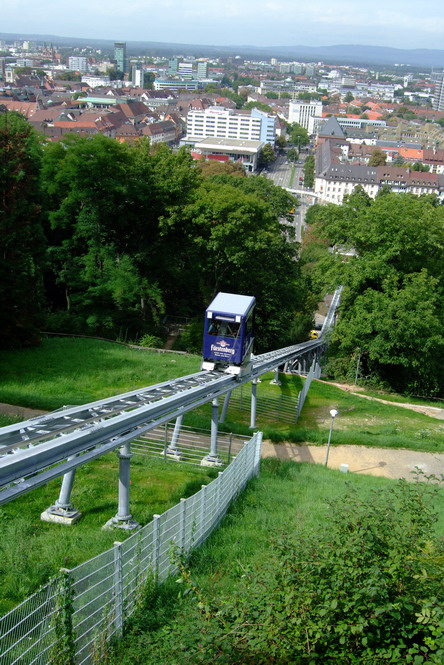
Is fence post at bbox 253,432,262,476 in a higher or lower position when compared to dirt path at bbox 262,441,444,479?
higher

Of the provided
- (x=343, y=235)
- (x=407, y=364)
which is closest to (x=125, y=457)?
(x=407, y=364)

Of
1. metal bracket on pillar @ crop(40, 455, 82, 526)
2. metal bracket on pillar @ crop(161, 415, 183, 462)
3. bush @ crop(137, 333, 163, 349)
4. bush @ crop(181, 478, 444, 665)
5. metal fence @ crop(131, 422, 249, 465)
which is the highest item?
bush @ crop(181, 478, 444, 665)

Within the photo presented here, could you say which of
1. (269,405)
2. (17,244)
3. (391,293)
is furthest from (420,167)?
(17,244)

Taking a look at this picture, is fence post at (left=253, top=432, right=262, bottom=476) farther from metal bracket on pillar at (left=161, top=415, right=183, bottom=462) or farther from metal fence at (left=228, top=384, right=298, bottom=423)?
metal fence at (left=228, top=384, right=298, bottom=423)

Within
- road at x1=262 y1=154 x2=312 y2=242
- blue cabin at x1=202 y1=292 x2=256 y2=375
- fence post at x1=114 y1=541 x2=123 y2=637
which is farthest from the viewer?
road at x1=262 y1=154 x2=312 y2=242

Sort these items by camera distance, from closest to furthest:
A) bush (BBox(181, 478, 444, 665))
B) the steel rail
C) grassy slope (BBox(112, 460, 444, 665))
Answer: bush (BBox(181, 478, 444, 665)) → grassy slope (BBox(112, 460, 444, 665)) → the steel rail

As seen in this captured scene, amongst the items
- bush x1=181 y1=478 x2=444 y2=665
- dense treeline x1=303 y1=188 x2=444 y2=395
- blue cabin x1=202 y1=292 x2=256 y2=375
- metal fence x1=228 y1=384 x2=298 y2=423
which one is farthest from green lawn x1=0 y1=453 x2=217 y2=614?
dense treeline x1=303 y1=188 x2=444 y2=395

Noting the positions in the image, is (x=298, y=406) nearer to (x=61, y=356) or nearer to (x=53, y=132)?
(x=61, y=356)
